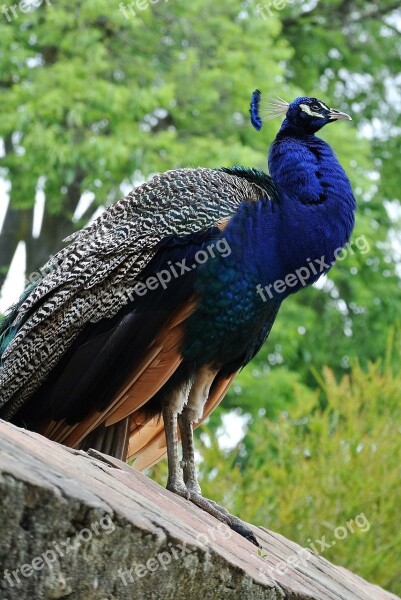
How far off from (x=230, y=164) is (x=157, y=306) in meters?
5.69

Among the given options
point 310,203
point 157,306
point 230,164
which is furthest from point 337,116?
point 230,164

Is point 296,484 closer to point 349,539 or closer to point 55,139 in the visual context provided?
point 349,539

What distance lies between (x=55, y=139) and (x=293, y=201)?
5.54 m

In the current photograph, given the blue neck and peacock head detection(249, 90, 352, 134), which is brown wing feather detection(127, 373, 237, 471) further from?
peacock head detection(249, 90, 352, 134)

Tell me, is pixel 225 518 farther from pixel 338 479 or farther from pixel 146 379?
pixel 338 479

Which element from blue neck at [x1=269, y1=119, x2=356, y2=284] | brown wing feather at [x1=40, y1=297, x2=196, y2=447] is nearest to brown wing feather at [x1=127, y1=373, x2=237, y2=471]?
brown wing feather at [x1=40, y1=297, x2=196, y2=447]

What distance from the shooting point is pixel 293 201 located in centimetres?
413

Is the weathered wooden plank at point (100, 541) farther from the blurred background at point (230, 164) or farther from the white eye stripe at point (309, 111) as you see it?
the blurred background at point (230, 164)

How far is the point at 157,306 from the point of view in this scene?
379 centimetres

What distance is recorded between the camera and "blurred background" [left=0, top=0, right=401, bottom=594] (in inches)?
285

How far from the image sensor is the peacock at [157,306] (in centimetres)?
381

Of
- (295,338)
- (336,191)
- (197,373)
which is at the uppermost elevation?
(336,191)

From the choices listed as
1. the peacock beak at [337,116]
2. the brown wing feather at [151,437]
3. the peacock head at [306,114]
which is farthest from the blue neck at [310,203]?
the brown wing feather at [151,437]

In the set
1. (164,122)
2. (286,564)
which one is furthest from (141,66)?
(286,564)
